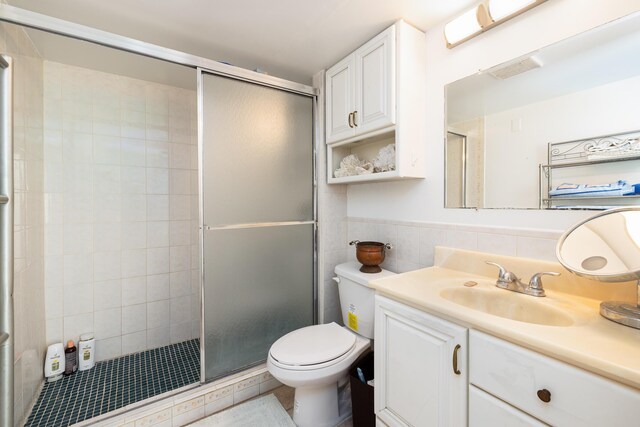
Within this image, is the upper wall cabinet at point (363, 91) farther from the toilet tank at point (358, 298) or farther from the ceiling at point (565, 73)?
the toilet tank at point (358, 298)

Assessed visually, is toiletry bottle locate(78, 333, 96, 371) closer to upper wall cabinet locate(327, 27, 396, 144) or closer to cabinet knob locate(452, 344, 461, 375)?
upper wall cabinet locate(327, 27, 396, 144)

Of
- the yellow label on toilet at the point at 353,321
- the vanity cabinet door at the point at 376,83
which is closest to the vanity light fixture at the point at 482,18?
the vanity cabinet door at the point at 376,83

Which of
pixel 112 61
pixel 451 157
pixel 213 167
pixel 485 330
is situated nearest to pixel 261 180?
pixel 213 167

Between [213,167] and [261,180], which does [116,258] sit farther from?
[261,180]

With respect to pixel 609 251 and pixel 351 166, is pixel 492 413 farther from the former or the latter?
pixel 351 166

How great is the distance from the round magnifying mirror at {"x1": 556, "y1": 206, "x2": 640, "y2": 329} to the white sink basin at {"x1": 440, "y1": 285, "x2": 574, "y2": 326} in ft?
0.45

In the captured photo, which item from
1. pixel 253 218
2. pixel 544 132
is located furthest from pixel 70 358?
pixel 544 132

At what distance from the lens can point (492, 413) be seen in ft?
2.73

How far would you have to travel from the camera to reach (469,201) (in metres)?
1.43

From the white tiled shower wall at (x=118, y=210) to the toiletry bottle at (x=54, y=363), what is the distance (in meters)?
0.10

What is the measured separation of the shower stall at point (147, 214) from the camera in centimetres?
161

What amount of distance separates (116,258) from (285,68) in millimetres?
1933

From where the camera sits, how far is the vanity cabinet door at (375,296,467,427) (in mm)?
927

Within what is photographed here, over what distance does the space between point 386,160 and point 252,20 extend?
3.53 feet
